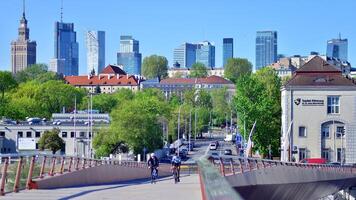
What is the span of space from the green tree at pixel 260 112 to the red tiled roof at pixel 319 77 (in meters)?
7.16

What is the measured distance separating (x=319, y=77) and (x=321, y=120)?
432 centimetres

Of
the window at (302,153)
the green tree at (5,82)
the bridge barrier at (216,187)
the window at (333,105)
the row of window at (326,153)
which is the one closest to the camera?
the bridge barrier at (216,187)

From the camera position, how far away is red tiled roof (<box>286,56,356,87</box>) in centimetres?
8212

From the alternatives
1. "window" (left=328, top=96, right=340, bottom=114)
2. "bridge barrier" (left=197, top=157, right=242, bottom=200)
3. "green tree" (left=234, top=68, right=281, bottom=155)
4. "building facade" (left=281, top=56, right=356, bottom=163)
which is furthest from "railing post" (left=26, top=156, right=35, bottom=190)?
"green tree" (left=234, top=68, right=281, bottom=155)

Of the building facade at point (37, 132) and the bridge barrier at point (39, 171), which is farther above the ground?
the bridge barrier at point (39, 171)

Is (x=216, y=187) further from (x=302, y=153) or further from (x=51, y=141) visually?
(x=51, y=141)

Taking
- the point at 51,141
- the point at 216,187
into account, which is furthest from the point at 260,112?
the point at 216,187

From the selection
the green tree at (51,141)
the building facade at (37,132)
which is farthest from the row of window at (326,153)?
the building facade at (37,132)

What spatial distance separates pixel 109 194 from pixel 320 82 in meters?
61.4

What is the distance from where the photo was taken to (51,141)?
364ft

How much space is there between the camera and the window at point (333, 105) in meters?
80.9

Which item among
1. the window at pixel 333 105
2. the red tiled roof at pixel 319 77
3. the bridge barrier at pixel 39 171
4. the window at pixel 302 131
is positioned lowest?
the window at pixel 302 131

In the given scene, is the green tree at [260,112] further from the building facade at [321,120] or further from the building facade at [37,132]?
the building facade at [37,132]

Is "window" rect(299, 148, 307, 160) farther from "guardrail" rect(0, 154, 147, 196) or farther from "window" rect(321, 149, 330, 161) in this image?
"guardrail" rect(0, 154, 147, 196)
